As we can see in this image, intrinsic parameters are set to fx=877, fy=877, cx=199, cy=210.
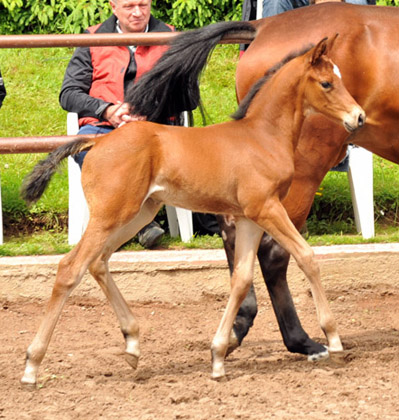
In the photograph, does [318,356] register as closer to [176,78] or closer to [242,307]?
[242,307]

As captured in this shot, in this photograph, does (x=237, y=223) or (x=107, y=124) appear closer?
(x=237, y=223)

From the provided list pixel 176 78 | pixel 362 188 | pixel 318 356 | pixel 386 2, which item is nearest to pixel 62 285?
pixel 176 78

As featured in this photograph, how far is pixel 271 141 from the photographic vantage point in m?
4.23

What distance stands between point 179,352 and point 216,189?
3.83 feet

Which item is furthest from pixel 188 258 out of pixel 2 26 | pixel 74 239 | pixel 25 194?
pixel 2 26

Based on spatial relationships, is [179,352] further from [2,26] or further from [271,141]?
[2,26]

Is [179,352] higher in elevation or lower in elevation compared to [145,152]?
lower

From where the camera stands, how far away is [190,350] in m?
4.89

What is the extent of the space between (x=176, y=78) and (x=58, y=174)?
6.58 feet

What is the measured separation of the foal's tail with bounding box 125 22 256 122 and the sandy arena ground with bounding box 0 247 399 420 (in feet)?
4.39

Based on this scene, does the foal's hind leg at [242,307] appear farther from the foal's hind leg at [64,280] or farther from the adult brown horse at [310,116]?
the foal's hind leg at [64,280]

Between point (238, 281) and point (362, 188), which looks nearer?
point (238, 281)

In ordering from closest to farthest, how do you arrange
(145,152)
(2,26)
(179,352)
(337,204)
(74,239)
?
(145,152) → (179,352) → (74,239) → (337,204) → (2,26)

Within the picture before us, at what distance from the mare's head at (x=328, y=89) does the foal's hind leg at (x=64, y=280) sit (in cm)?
121
